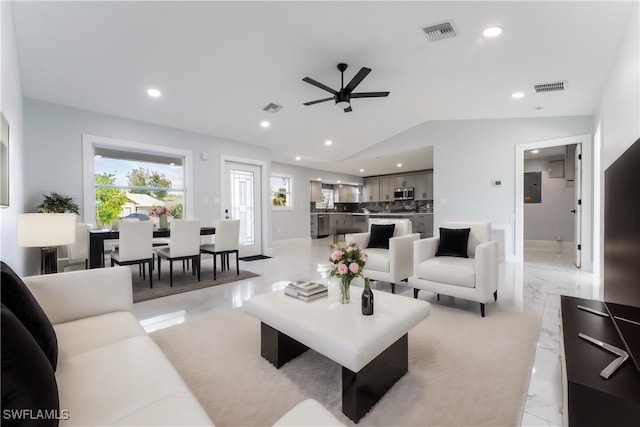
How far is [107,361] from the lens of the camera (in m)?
1.15

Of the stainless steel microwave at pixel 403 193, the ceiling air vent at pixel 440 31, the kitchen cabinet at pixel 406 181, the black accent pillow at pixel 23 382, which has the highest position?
the ceiling air vent at pixel 440 31

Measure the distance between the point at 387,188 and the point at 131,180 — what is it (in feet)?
25.4

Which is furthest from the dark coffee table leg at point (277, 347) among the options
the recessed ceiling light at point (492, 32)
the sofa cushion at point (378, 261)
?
the recessed ceiling light at point (492, 32)

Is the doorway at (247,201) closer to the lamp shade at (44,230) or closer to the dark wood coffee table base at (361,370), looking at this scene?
the lamp shade at (44,230)

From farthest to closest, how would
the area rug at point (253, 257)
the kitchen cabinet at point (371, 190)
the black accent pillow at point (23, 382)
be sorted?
1. the kitchen cabinet at point (371, 190)
2. the area rug at point (253, 257)
3. the black accent pillow at point (23, 382)

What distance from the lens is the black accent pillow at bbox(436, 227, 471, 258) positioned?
10.2ft

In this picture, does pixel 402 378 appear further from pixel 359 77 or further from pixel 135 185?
pixel 135 185

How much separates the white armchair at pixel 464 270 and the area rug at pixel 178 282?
2408mm

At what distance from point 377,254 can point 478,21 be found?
244cm

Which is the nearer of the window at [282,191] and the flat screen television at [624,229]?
the flat screen television at [624,229]

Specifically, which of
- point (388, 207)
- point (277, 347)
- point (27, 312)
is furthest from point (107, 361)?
point (388, 207)

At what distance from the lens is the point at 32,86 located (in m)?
3.40

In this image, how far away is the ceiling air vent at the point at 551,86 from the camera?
344cm

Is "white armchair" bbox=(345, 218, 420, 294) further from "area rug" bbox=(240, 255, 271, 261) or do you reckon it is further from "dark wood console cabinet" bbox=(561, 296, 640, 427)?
"area rug" bbox=(240, 255, 271, 261)
